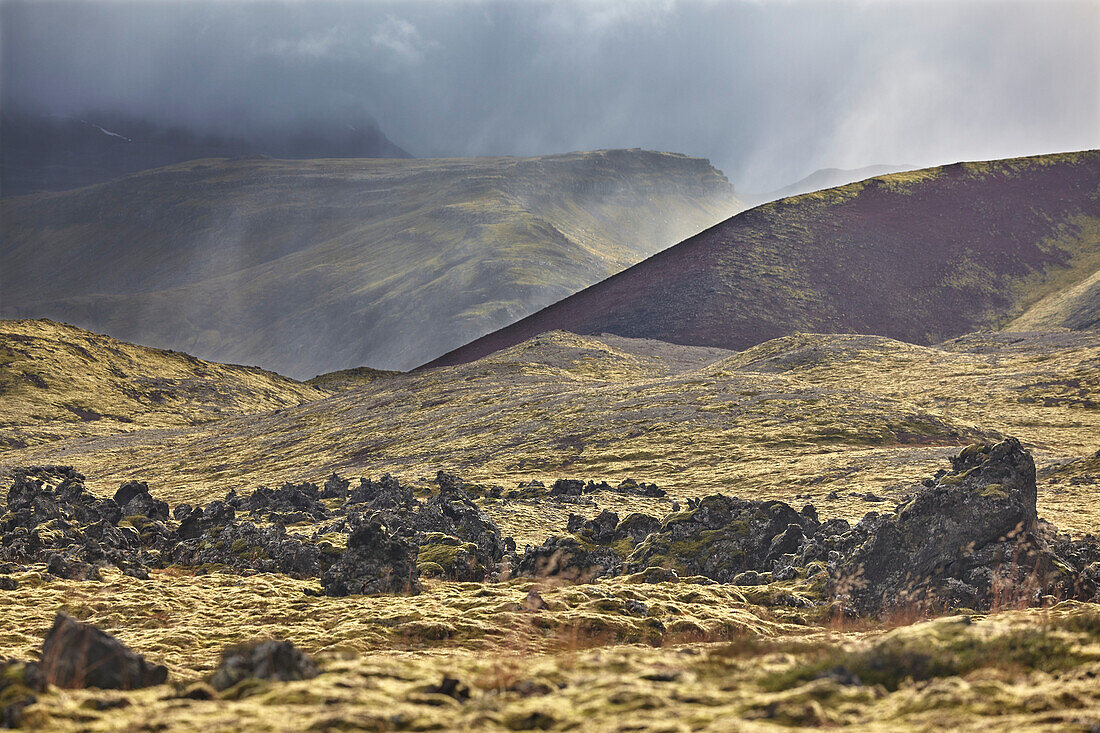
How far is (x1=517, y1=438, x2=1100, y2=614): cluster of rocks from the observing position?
51.4 ft

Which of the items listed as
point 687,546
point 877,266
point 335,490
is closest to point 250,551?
→ point 687,546

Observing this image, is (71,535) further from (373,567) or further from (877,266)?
(877,266)

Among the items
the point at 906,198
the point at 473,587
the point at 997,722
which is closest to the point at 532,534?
the point at 473,587

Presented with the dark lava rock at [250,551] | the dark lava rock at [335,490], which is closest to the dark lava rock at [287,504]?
the dark lava rock at [335,490]

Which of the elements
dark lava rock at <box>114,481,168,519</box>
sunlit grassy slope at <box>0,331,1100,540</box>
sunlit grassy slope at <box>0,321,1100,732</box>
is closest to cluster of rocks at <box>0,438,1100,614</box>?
dark lava rock at <box>114,481,168,519</box>

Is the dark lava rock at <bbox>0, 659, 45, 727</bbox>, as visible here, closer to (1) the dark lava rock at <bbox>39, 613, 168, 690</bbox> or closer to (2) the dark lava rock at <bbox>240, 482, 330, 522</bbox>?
(1) the dark lava rock at <bbox>39, 613, 168, 690</bbox>

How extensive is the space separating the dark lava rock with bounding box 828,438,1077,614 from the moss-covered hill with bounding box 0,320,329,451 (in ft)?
378

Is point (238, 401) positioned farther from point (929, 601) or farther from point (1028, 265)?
point (929, 601)

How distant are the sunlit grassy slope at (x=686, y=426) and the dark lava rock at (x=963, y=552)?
11.8m

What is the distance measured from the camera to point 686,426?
60344 millimetres

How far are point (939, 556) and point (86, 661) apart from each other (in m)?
15.0

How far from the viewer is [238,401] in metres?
156

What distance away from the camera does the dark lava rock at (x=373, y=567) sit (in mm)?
18250

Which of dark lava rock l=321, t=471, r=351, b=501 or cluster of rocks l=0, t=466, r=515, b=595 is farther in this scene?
dark lava rock l=321, t=471, r=351, b=501
